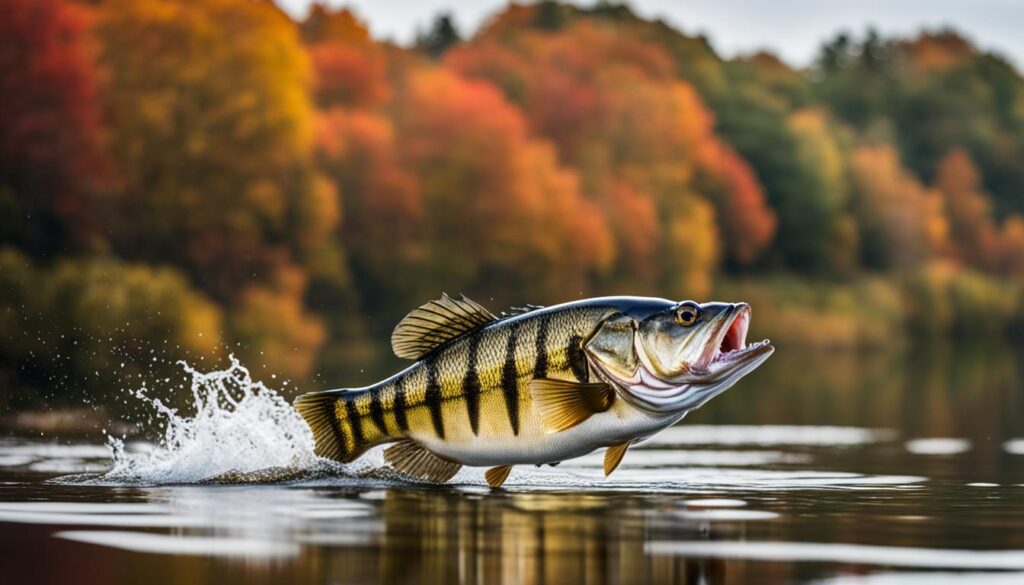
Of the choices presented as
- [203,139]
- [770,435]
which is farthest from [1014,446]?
[203,139]

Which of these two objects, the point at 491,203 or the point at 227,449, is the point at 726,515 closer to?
the point at 227,449

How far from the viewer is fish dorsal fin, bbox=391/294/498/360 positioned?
1131 cm

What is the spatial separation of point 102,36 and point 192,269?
30.8ft

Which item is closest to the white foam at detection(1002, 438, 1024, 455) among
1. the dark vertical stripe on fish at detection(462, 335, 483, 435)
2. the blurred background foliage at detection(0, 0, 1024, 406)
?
the dark vertical stripe on fish at detection(462, 335, 483, 435)

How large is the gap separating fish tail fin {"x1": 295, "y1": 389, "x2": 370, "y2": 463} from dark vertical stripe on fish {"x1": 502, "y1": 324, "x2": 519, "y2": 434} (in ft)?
3.33

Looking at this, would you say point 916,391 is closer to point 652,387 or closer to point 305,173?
point 652,387

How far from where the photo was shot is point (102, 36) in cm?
6681

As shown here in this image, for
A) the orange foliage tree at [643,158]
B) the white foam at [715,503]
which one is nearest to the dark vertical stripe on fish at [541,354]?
the white foam at [715,503]

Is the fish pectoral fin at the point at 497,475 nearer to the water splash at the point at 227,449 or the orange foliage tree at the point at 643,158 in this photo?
the water splash at the point at 227,449

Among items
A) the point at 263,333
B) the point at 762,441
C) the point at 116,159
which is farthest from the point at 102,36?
the point at 762,441

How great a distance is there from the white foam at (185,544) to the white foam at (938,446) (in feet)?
33.0

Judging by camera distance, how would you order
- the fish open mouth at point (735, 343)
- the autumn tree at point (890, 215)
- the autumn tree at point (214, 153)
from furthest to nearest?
the autumn tree at point (890, 215) < the autumn tree at point (214, 153) < the fish open mouth at point (735, 343)

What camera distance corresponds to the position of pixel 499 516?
10305mm

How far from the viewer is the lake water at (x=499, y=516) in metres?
8.30
